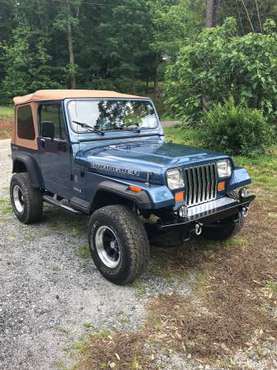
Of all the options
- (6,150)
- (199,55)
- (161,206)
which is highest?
(199,55)

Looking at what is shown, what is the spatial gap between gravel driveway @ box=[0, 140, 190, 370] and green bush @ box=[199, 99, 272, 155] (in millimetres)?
5302

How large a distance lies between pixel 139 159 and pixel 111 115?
123cm

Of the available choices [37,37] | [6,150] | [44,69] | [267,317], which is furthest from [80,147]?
[37,37]

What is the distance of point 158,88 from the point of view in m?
31.5

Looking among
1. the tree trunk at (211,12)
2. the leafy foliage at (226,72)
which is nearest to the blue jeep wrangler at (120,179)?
the leafy foliage at (226,72)

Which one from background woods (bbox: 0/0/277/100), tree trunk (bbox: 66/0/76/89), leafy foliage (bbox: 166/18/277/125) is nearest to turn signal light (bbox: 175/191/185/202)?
leafy foliage (bbox: 166/18/277/125)

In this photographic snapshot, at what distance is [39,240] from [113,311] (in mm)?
2016

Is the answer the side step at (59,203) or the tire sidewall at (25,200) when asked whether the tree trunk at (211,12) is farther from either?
the side step at (59,203)

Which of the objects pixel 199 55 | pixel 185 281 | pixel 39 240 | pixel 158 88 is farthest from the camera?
pixel 158 88

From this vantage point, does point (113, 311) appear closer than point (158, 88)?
Yes

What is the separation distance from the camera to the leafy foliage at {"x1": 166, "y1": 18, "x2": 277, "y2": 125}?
10086 mm

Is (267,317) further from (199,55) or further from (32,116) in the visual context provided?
(199,55)

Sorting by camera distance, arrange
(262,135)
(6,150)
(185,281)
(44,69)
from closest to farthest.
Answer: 1. (185,281)
2. (262,135)
3. (6,150)
4. (44,69)

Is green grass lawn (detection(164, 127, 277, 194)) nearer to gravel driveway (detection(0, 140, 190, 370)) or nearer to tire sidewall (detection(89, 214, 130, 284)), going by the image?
gravel driveway (detection(0, 140, 190, 370))
